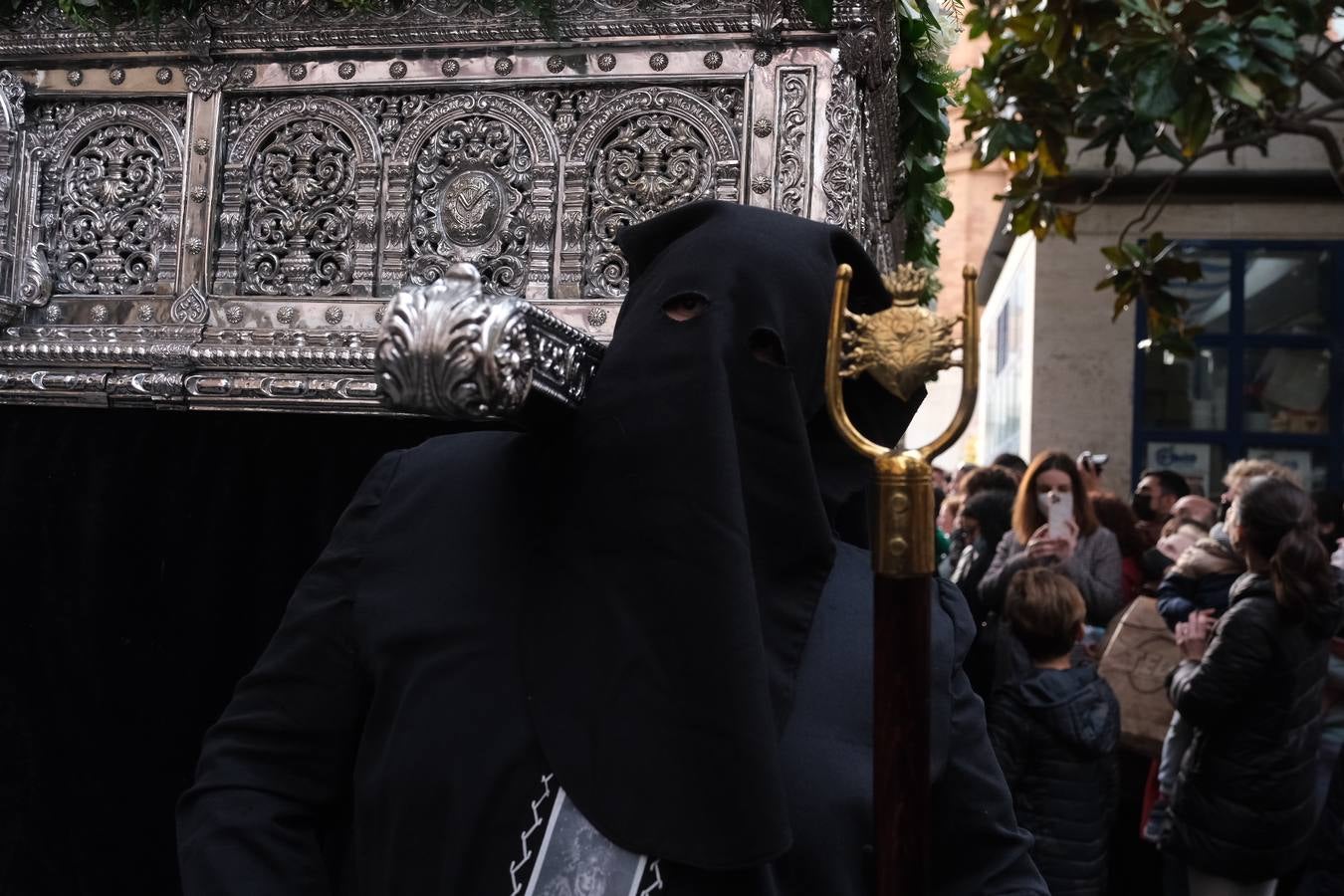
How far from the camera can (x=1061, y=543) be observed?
5.05m

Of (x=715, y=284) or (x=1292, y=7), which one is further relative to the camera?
(x=1292, y=7)

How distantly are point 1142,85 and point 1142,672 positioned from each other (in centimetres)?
234

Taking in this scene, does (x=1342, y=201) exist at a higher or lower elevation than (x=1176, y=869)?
higher

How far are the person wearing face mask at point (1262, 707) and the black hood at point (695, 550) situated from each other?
2.86 m

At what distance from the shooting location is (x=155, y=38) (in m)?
2.85

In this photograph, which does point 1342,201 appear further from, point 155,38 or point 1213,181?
point 155,38

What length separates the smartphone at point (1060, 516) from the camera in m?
5.09

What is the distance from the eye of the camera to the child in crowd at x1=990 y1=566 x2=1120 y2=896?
383cm

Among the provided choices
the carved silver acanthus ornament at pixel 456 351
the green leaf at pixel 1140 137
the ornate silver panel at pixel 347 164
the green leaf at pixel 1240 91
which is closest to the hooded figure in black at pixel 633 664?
the carved silver acanthus ornament at pixel 456 351

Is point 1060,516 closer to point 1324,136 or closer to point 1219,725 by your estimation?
point 1219,725

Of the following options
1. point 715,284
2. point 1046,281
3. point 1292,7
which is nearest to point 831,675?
point 715,284

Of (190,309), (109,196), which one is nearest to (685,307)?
(190,309)

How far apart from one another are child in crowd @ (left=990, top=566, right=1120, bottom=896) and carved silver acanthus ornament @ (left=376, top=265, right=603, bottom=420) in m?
2.94

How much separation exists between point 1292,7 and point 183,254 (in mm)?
4638
